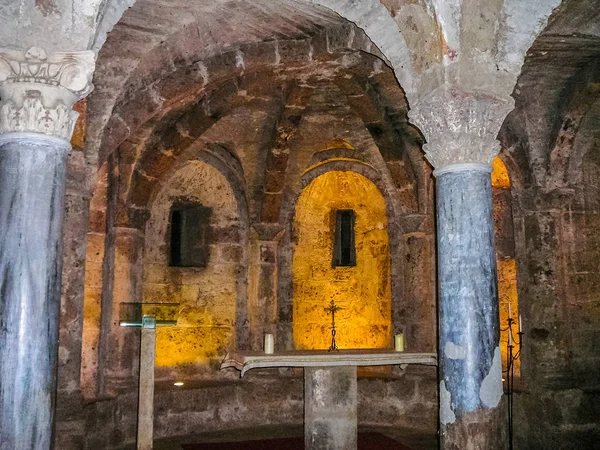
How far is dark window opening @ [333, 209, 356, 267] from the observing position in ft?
32.7

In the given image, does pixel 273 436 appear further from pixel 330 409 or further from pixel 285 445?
pixel 330 409

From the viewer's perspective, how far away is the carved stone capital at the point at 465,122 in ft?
13.1

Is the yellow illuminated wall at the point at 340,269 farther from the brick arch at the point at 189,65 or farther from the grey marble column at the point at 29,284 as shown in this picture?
the grey marble column at the point at 29,284

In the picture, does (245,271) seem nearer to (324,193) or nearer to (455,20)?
(324,193)

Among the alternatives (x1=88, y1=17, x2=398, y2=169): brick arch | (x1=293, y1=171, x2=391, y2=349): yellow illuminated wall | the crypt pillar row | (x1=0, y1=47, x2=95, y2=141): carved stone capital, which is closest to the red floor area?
(x1=293, y1=171, x2=391, y2=349): yellow illuminated wall

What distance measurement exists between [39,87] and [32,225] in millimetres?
802

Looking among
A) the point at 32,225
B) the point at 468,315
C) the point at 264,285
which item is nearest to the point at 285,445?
the point at 264,285

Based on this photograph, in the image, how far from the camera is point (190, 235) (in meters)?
9.25

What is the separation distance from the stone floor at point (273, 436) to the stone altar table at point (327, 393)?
1868 mm

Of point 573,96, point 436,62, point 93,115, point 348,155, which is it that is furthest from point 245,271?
point 436,62

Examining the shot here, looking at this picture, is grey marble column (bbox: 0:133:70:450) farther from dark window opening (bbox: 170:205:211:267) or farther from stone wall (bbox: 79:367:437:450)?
dark window opening (bbox: 170:205:211:267)

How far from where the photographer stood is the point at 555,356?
6.89 m

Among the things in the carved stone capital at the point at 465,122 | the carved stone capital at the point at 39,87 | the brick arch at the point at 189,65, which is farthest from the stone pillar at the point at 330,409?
the carved stone capital at the point at 39,87

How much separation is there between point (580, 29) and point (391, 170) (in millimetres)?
3436
